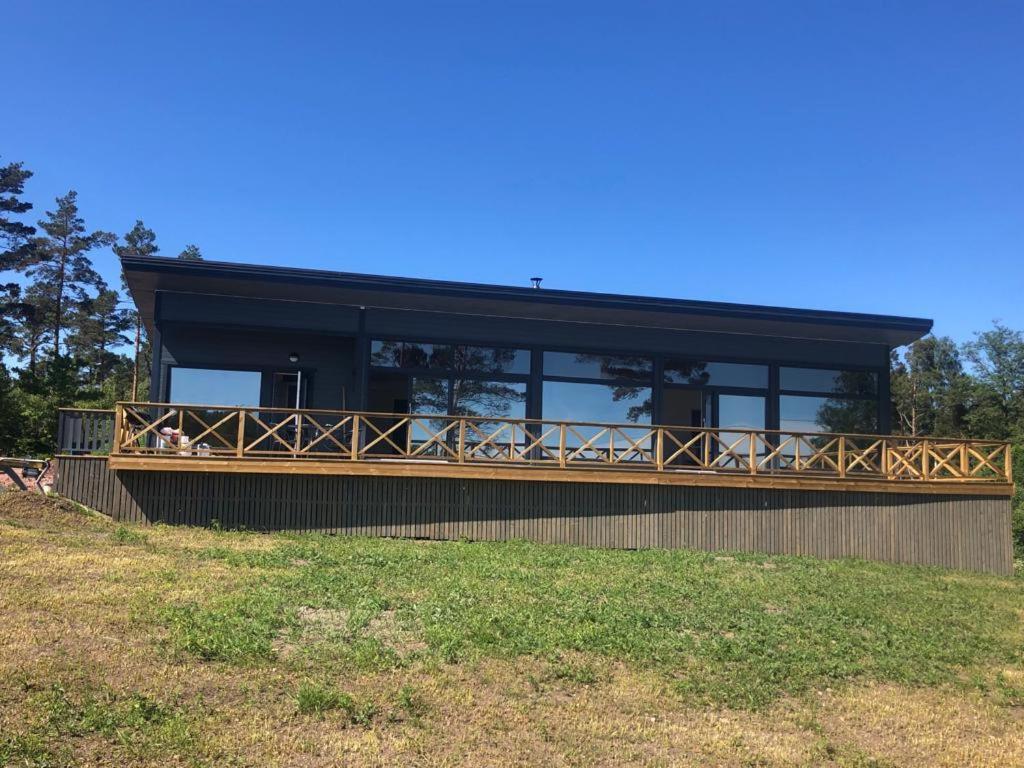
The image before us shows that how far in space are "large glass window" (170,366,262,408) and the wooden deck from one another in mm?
890

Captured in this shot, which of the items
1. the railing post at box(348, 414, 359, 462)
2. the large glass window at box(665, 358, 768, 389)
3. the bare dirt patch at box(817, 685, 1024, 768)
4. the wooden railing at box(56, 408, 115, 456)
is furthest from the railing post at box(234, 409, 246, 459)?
the bare dirt patch at box(817, 685, 1024, 768)

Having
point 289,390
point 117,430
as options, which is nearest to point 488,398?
point 289,390

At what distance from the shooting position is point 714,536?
13.7 metres

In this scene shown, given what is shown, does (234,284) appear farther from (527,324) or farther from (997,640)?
(997,640)

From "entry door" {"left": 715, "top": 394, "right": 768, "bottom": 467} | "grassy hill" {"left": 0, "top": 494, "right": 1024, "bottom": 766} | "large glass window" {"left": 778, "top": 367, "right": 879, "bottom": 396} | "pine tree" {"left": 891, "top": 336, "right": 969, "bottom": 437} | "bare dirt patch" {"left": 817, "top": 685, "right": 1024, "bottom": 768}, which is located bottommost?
"bare dirt patch" {"left": 817, "top": 685, "right": 1024, "bottom": 768}

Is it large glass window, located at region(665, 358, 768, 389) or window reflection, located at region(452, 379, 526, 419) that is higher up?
large glass window, located at region(665, 358, 768, 389)

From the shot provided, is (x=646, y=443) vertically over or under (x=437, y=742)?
over

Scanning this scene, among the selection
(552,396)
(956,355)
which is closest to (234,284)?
(552,396)

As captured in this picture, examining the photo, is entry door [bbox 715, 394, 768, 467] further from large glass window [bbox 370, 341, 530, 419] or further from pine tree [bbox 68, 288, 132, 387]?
pine tree [bbox 68, 288, 132, 387]

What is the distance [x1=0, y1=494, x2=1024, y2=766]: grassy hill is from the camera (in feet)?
16.7

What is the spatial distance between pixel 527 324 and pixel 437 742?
12.1 meters

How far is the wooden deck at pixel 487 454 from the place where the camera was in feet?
41.4

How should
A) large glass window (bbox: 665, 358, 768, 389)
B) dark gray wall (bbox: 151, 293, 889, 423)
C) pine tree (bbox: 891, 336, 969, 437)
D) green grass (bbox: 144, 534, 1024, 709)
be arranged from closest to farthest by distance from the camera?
green grass (bbox: 144, 534, 1024, 709) → dark gray wall (bbox: 151, 293, 889, 423) → large glass window (bbox: 665, 358, 768, 389) → pine tree (bbox: 891, 336, 969, 437)

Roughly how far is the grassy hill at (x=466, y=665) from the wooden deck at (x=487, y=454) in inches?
86.7
